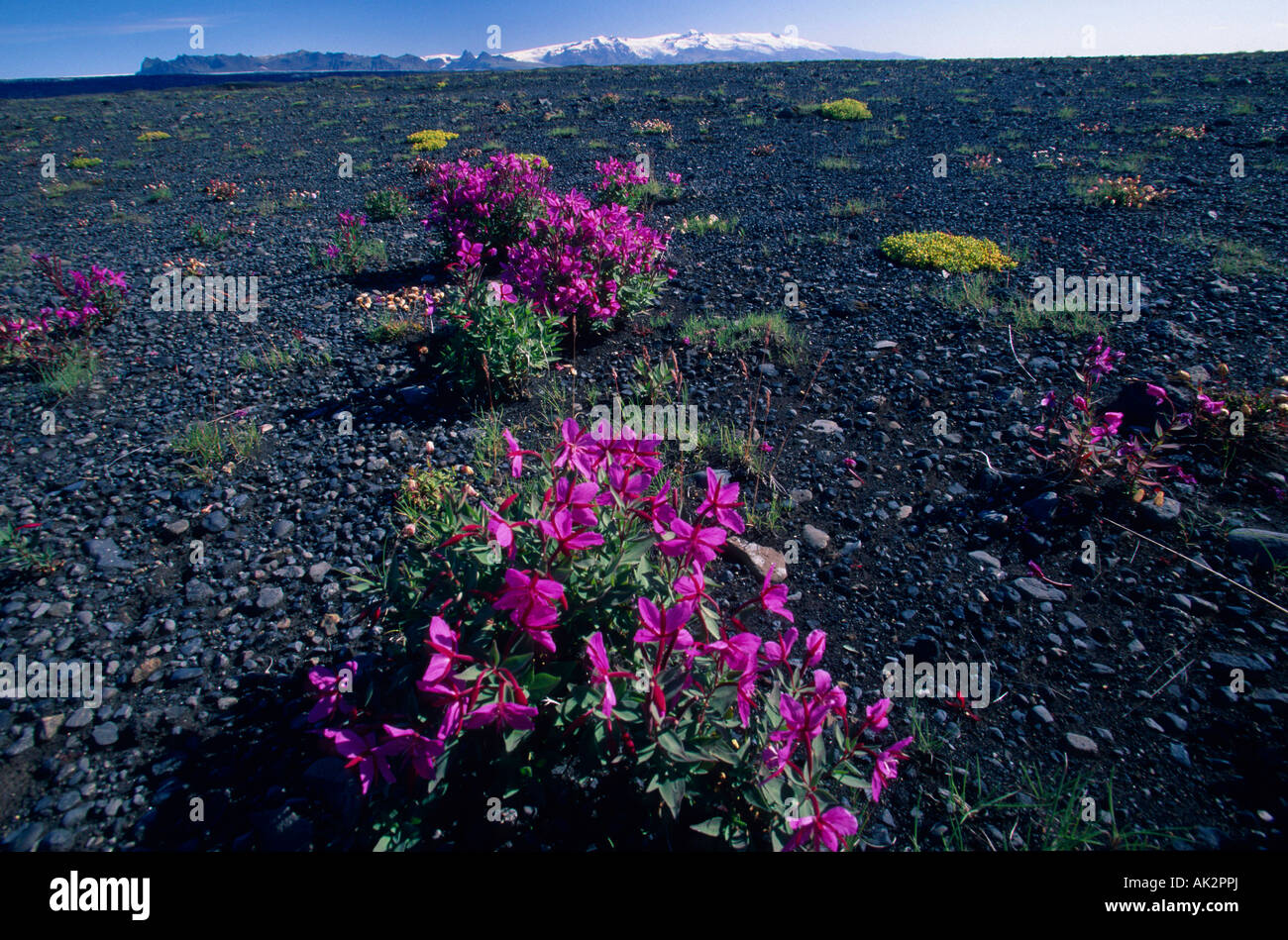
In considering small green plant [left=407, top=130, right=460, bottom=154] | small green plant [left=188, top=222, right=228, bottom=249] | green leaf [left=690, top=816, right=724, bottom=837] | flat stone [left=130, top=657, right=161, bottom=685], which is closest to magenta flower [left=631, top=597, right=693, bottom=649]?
green leaf [left=690, top=816, right=724, bottom=837]

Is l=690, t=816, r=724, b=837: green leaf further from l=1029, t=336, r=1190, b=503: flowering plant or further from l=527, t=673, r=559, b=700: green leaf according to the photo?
l=1029, t=336, r=1190, b=503: flowering plant

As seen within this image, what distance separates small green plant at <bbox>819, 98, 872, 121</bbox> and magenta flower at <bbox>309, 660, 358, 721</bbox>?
2163cm

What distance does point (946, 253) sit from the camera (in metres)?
7.41

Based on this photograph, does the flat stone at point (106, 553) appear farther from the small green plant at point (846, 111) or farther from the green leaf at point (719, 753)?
the small green plant at point (846, 111)

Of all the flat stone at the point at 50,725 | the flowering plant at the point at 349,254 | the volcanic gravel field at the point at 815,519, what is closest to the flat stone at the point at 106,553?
the volcanic gravel field at the point at 815,519

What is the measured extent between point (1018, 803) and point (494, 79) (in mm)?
45104

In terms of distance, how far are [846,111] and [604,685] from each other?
73.4 ft

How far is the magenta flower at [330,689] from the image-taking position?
2.05 m

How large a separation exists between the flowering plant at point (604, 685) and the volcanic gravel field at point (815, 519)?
57 centimetres

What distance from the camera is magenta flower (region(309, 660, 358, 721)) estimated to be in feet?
6.72

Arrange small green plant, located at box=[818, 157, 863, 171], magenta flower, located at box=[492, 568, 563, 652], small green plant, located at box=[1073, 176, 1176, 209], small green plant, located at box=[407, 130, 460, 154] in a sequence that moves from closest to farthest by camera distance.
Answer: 1. magenta flower, located at box=[492, 568, 563, 652]
2. small green plant, located at box=[1073, 176, 1176, 209]
3. small green plant, located at box=[818, 157, 863, 171]
4. small green plant, located at box=[407, 130, 460, 154]

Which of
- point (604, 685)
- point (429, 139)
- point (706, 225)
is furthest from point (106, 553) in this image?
point (429, 139)
